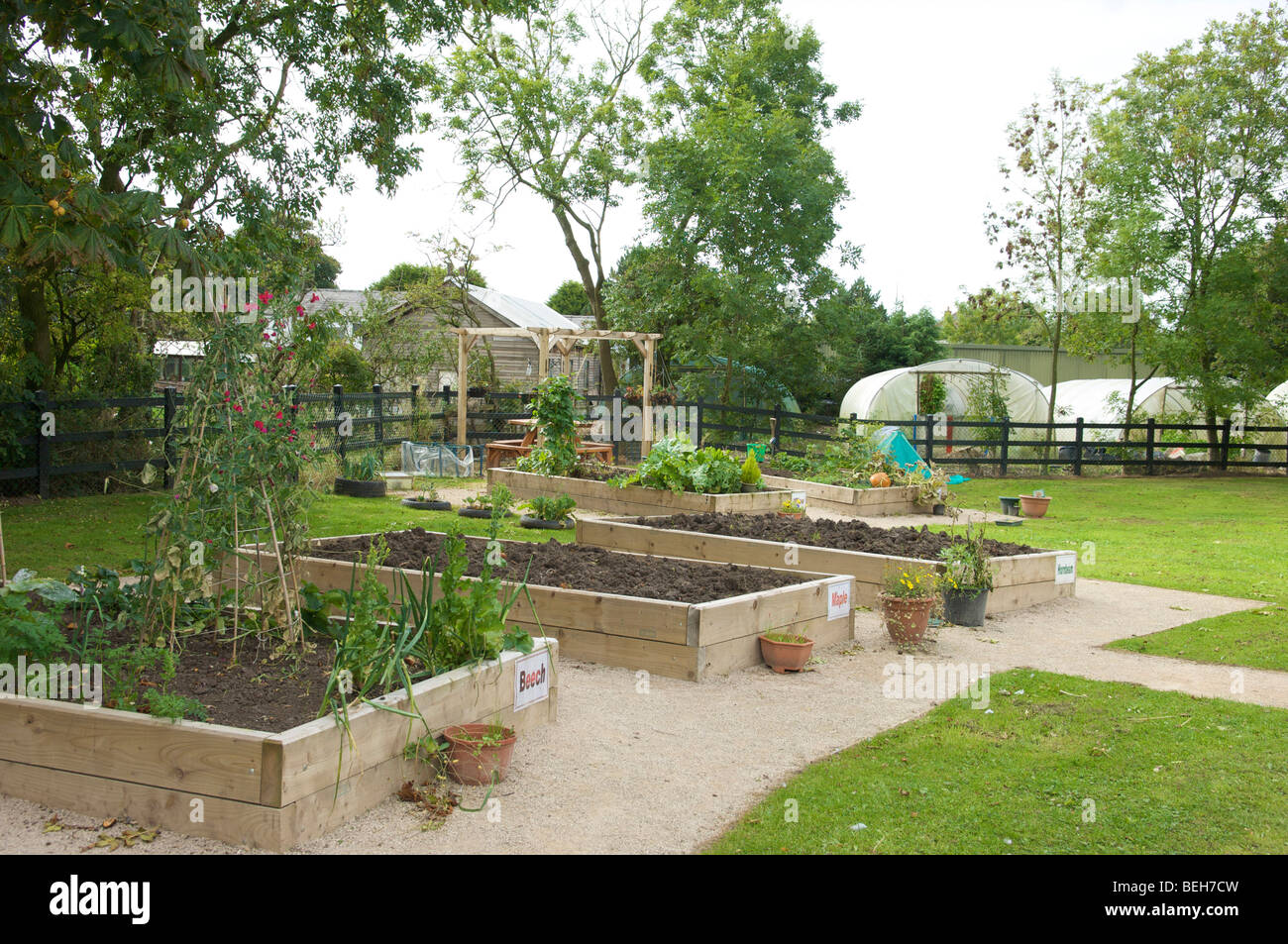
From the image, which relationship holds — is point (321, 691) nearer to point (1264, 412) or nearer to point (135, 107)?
point (135, 107)

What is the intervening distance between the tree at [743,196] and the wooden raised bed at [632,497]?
30.4ft

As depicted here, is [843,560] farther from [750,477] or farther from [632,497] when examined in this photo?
[632,497]

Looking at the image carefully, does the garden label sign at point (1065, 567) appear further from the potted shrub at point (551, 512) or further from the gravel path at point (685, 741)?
the potted shrub at point (551, 512)

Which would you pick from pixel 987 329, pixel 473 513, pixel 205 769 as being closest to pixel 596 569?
pixel 205 769

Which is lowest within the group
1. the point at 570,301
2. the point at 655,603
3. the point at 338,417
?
the point at 655,603

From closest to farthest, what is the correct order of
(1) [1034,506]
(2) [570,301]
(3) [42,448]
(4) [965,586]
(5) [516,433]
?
(4) [965,586], (3) [42,448], (1) [1034,506], (5) [516,433], (2) [570,301]

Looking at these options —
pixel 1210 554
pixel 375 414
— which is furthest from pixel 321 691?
pixel 375 414

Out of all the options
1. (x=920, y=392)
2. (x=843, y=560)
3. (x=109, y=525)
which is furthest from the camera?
(x=920, y=392)

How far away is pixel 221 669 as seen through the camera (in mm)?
4238

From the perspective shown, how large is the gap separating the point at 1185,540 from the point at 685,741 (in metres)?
9.41

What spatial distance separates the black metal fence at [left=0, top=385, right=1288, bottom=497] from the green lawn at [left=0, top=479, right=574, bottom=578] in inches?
23.2

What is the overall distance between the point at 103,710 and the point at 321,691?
79cm
